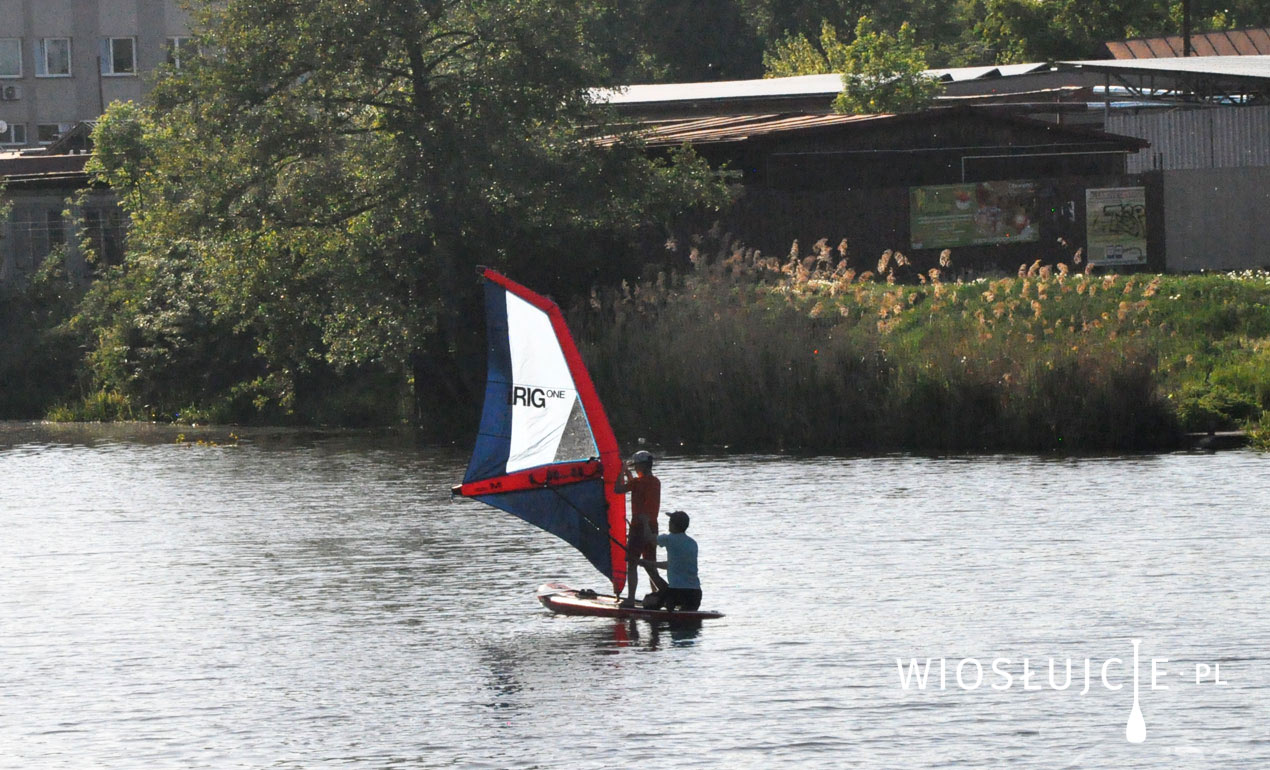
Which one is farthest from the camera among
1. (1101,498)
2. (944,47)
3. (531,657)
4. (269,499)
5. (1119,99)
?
(944,47)

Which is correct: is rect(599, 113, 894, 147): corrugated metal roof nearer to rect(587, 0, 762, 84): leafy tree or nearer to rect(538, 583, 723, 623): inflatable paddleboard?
rect(538, 583, 723, 623): inflatable paddleboard

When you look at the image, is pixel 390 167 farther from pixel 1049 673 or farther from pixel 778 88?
pixel 778 88

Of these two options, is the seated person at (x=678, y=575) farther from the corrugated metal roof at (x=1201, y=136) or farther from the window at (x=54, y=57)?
the window at (x=54, y=57)

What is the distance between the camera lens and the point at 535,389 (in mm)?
20312

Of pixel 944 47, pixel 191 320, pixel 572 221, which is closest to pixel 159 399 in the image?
pixel 191 320

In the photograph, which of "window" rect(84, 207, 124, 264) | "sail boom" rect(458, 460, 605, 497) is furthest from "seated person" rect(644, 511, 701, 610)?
"window" rect(84, 207, 124, 264)

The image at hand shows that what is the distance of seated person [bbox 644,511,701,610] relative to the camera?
18.6 metres

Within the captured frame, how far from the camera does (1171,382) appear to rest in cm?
3303

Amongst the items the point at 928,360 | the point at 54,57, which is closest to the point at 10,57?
the point at 54,57

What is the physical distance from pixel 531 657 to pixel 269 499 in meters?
13.4

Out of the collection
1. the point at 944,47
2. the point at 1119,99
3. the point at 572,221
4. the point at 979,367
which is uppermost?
the point at 944,47

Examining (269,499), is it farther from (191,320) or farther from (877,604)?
(191,320)

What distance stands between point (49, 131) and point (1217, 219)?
2400 inches

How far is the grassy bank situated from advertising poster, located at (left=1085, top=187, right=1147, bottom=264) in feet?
30.2
